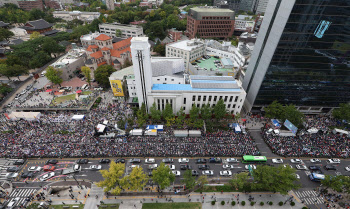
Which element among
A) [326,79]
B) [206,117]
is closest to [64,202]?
[206,117]

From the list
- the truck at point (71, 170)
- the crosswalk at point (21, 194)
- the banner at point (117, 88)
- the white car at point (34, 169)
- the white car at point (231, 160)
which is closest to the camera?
the crosswalk at point (21, 194)

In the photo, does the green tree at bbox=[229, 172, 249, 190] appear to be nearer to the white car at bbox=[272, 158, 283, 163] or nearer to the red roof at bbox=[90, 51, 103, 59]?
the white car at bbox=[272, 158, 283, 163]

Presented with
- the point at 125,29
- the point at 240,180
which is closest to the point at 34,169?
the point at 240,180

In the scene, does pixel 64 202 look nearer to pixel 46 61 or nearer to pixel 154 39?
pixel 46 61

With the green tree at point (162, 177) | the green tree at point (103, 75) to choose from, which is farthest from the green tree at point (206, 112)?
the green tree at point (103, 75)

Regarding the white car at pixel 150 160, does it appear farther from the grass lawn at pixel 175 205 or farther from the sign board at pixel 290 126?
the sign board at pixel 290 126

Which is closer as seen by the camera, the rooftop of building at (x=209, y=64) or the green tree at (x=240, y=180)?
the green tree at (x=240, y=180)

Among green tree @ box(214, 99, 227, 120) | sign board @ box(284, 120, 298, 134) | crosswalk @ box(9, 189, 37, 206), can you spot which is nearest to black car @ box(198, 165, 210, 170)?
green tree @ box(214, 99, 227, 120)
